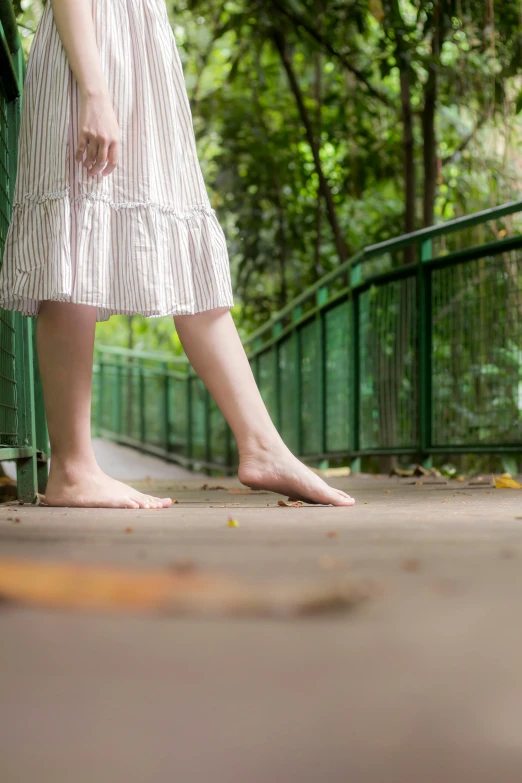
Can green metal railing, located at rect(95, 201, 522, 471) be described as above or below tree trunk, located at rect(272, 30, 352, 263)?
below

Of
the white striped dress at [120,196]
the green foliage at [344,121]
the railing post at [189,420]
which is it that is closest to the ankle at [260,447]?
the white striped dress at [120,196]

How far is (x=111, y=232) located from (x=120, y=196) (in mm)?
89

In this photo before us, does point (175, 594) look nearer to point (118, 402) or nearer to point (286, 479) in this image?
point (286, 479)

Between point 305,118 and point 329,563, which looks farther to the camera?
point 305,118

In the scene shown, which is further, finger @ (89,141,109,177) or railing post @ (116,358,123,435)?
railing post @ (116,358,123,435)

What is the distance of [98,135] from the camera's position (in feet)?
6.75

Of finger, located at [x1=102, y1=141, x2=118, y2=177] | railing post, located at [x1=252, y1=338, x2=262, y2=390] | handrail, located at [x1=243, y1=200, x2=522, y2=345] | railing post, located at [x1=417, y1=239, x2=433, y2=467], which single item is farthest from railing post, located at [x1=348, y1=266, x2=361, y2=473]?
finger, located at [x1=102, y1=141, x2=118, y2=177]

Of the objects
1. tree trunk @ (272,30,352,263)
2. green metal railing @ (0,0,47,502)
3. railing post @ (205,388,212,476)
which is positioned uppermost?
tree trunk @ (272,30,352,263)

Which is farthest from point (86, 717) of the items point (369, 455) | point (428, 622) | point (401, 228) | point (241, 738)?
point (401, 228)

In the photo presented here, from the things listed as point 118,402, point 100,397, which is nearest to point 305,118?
point 118,402

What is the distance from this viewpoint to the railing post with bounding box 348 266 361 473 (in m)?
6.07

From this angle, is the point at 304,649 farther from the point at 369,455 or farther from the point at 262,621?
the point at 369,455

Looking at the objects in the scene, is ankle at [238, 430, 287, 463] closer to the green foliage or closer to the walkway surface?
the walkway surface

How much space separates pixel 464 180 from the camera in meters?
8.16
